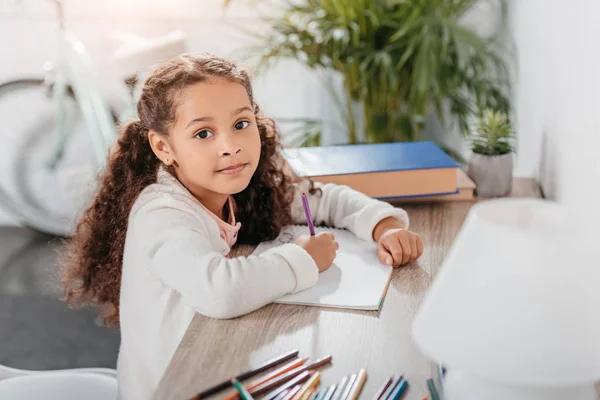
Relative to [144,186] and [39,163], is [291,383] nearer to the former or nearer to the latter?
[144,186]

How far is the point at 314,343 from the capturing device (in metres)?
0.72

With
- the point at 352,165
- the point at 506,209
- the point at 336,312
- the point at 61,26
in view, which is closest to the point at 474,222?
the point at 506,209

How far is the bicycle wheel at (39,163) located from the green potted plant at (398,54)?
1.05 meters

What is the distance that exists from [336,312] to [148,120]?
16.2 inches

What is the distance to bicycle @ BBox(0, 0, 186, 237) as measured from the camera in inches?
91.2

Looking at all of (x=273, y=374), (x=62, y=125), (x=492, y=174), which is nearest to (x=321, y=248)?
(x=273, y=374)

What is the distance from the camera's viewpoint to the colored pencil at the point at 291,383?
24.4 inches

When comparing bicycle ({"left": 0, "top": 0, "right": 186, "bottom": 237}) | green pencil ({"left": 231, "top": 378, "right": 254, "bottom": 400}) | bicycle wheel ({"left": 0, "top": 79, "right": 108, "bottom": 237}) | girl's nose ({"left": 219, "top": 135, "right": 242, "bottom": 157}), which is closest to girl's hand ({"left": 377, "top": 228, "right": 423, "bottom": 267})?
girl's nose ({"left": 219, "top": 135, "right": 242, "bottom": 157})

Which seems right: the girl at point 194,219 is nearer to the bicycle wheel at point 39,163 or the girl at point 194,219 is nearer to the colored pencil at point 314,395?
the colored pencil at point 314,395

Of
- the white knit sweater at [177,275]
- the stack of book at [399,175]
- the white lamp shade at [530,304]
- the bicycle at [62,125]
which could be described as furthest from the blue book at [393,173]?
the bicycle at [62,125]

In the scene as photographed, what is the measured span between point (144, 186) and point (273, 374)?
452 mm

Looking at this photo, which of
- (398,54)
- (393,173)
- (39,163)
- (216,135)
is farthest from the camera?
(39,163)

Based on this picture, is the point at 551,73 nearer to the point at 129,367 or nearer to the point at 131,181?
the point at 131,181

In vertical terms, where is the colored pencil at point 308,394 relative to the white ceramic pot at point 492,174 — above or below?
above
